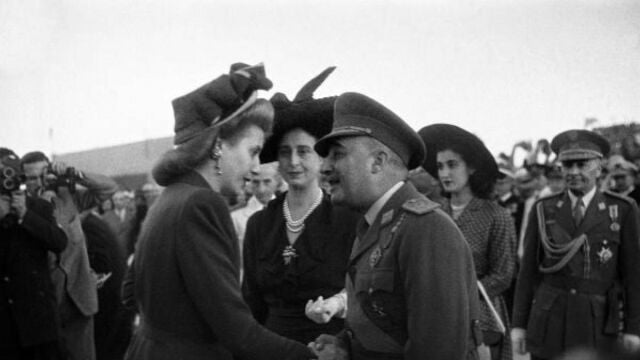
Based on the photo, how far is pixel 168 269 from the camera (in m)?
2.84

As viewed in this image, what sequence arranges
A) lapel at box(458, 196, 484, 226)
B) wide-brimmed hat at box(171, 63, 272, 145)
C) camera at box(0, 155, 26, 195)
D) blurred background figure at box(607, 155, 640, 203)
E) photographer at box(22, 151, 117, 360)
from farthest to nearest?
blurred background figure at box(607, 155, 640, 203) → photographer at box(22, 151, 117, 360) → camera at box(0, 155, 26, 195) → lapel at box(458, 196, 484, 226) → wide-brimmed hat at box(171, 63, 272, 145)

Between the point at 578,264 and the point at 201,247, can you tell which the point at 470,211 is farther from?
the point at 201,247

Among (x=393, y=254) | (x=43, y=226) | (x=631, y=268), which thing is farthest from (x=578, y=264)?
(x=43, y=226)

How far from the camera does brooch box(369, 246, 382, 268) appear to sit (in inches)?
108

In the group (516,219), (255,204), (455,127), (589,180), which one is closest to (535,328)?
(589,180)

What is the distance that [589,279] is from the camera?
17.6 ft

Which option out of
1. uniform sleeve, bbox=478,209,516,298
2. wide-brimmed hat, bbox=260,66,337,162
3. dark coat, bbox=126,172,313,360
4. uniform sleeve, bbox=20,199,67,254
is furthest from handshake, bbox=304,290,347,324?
uniform sleeve, bbox=20,199,67,254

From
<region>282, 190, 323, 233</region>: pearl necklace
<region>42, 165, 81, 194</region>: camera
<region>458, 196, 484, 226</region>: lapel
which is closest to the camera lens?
<region>282, 190, 323, 233</region>: pearl necklace

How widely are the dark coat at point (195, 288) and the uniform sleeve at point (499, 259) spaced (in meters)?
2.30

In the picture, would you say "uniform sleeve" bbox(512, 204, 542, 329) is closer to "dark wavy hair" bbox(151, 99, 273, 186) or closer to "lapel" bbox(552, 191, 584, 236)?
"lapel" bbox(552, 191, 584, 236)

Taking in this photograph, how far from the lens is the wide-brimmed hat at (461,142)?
522 cm

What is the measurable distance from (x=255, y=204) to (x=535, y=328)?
3.13 m

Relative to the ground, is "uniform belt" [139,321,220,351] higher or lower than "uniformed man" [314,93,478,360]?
lower

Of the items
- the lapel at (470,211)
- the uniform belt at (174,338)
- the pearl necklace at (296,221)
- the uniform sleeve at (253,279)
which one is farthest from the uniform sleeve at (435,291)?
the lapel at (470,211)
